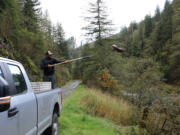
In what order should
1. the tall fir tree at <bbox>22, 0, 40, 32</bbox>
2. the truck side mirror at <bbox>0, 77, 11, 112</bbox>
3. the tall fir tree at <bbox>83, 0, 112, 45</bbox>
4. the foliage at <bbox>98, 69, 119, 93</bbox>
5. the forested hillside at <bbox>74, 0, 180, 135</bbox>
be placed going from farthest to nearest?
the tall fir tree at <bbox>83, 0, 112, 45</bbox> < the tall fir tree at <bbox>22, 0, 40, 32</bbox> < the foliage at <bbox>98, 69, 119, 93</bbox> < the forested hillside at <bbox>74, 0, 180, 135</bbox> < the truck side mirror at <bbox>0, 77, 11, 112</bbox>

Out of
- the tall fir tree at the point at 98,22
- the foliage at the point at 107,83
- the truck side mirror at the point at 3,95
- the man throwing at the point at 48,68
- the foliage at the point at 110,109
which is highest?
the tall fir tree at the point at 98,22

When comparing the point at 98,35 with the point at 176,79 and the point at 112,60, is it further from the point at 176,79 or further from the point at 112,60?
the point at 176,79

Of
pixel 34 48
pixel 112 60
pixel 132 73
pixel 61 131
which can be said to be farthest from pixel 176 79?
pixel 61 131

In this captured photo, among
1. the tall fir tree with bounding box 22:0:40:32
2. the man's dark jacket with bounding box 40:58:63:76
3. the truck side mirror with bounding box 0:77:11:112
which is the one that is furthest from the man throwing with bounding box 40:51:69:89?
the tall fir tree with bounding box 22:0:40:32

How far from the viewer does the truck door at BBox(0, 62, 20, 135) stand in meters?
1.86

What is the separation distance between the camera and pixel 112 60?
20547mm

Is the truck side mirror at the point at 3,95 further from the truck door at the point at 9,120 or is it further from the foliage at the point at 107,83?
the foliage at the point at 107,83

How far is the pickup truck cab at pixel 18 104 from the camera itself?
183 cm

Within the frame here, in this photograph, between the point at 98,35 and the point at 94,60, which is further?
the point at 98,35

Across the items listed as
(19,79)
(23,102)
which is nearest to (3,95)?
(23,102)

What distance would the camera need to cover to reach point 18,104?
2.30 m

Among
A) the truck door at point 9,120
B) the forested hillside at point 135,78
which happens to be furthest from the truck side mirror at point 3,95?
the forested hillside at point 135,78

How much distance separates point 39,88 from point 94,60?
17702mm

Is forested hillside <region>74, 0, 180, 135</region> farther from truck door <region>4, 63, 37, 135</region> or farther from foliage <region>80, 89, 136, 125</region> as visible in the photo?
truck door <region>4, 63, 37, 135</region>
